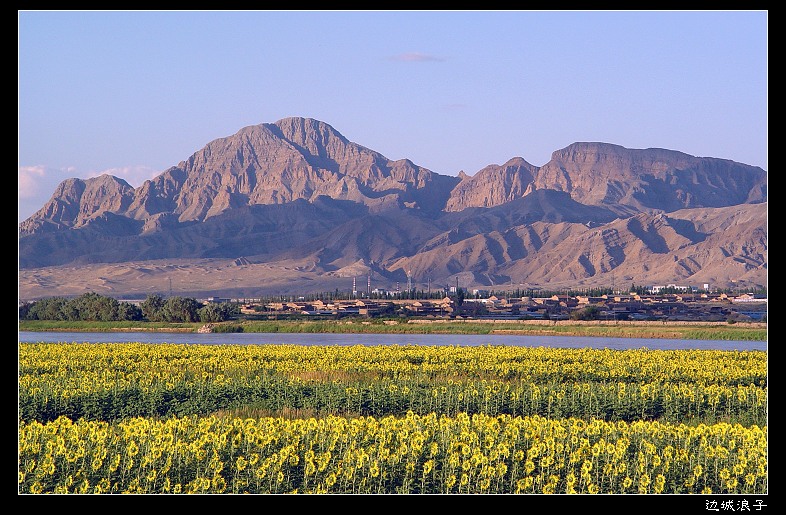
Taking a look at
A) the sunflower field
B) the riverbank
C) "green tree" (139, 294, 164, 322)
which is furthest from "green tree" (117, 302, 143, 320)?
the sunflower field

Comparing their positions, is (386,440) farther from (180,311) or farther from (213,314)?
(180,311)

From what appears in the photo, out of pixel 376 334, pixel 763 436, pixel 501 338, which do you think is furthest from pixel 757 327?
pixel 763 436

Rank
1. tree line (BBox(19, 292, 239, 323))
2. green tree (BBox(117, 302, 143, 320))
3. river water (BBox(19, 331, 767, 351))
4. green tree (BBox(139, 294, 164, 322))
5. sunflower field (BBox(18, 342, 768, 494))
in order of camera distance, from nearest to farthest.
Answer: sunflower field (BBox(18, 342, 768, 494)), river water (BBox(19, 331, 767, 351)), tree line (BBox(19, 292, 239, 323)), green tree (BBox(139, 294, 164, 322)), green tree (BBox(117, 302, 143, 320))

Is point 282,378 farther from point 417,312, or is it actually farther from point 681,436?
point 417,312

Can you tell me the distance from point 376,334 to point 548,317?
Result: 38.9 meters

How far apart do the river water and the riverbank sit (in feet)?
12.5

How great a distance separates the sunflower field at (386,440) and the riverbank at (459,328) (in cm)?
5614

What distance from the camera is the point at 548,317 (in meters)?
126

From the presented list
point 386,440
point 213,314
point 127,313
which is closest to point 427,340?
point 213,314

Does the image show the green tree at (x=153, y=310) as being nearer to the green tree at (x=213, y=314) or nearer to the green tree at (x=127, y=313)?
the green tree at (x=127, y=313)

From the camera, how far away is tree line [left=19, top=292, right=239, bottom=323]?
11150 centimetres

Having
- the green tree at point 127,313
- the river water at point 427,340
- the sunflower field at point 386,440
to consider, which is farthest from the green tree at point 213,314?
the sunflower field at point 386,440

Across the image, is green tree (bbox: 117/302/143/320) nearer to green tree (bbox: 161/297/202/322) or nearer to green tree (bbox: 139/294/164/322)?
green tree (bbox: 139/294/164/322)

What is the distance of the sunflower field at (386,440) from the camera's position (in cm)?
1969
